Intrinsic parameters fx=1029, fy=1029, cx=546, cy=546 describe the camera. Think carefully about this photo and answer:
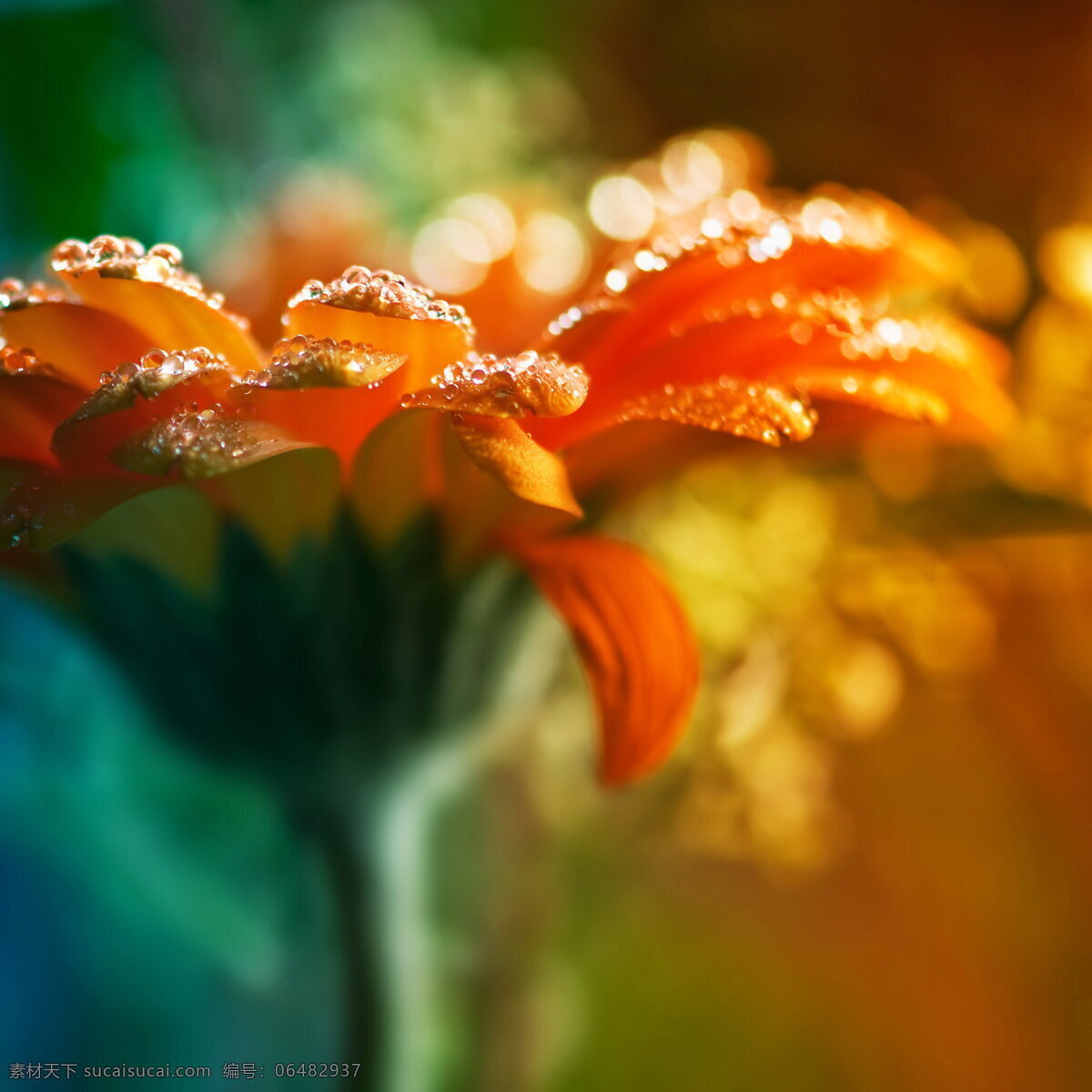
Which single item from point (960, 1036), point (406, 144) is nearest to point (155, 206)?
point (406, 144)

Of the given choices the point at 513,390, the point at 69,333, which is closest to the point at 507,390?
the point at 513,390

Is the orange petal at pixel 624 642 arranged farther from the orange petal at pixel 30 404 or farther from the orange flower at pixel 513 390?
the orange petal at pixel 30 404

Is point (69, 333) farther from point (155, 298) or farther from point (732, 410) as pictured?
point (732, 410)

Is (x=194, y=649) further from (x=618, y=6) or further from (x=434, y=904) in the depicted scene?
(x=618, y=6)

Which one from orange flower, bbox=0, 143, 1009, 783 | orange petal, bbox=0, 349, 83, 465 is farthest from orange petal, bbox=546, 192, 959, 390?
orange petal, bbox=0, 349, 83, 465

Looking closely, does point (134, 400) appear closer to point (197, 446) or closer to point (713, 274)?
point (197, 446)

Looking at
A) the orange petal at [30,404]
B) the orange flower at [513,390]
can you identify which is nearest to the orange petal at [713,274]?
the orange flower at [513,390]

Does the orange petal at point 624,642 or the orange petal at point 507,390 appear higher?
the orange petal at point 507,390
